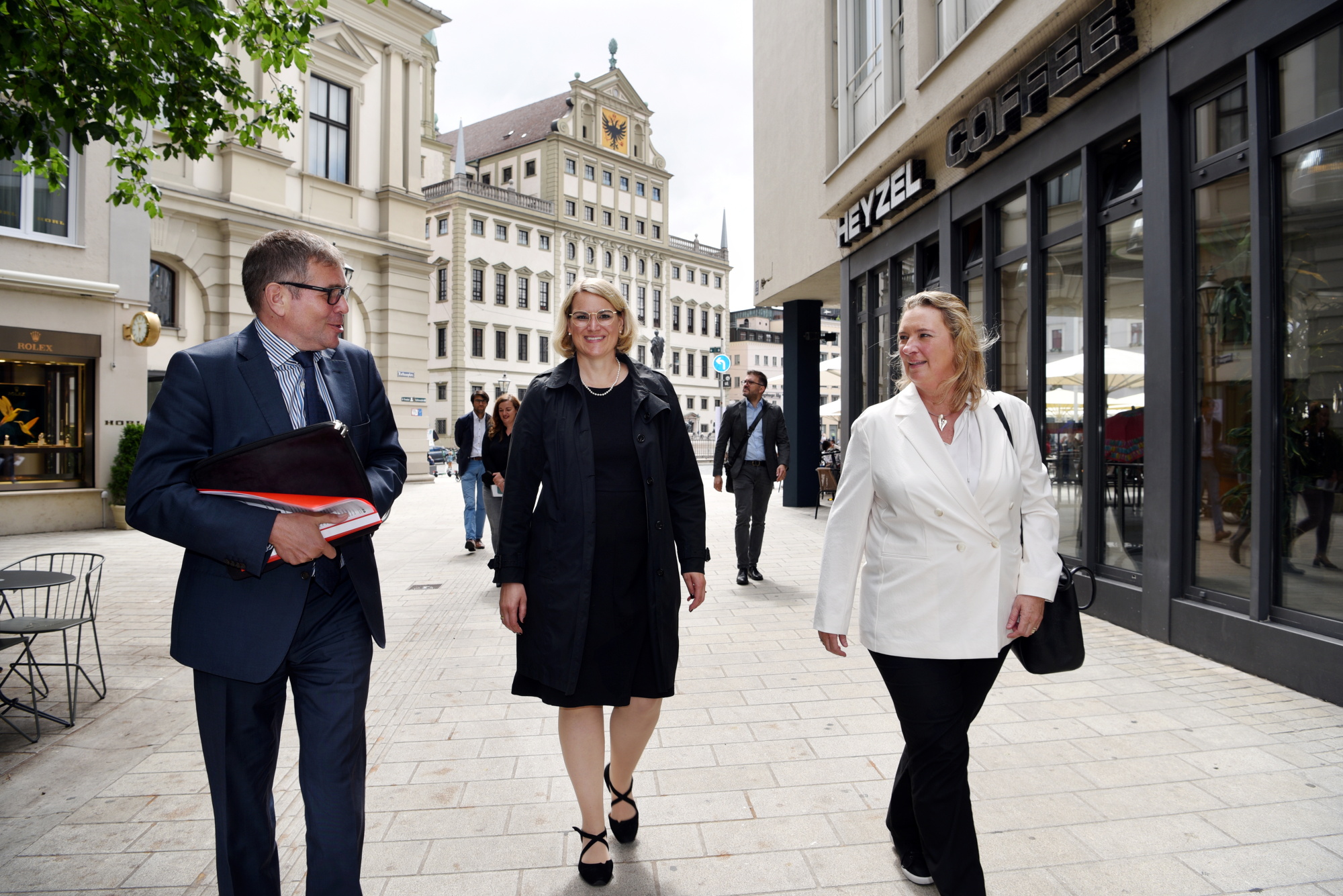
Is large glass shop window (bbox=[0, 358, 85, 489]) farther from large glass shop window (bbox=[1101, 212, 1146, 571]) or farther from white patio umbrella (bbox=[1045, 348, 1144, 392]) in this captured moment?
large glass shop window (bbox=[1101, 212, 1146, 571])

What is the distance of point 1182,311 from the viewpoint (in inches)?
237

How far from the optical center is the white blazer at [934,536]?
2.59 m

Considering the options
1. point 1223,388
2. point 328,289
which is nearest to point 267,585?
point 328,289

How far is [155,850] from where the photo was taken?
3107 mm

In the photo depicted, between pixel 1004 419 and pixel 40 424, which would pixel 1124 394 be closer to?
pixel 1004 419

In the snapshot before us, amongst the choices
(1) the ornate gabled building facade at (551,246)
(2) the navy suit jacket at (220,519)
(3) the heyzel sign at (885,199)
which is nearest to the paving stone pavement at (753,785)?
(2) the navy suit jacket at (220,519)

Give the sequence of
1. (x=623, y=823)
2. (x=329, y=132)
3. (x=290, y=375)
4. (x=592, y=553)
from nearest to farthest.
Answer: (x=290, y=375), (x=592, y=553), (x=623, y=823), (x=329, y=132)

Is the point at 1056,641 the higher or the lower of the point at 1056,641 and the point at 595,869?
the higher

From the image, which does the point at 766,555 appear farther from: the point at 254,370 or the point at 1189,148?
the point at 254,370

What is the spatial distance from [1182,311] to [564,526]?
506cm

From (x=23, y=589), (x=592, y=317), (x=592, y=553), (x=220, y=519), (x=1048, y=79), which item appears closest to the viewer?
(x=220, y=519)

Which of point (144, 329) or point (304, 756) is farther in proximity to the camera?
point (144, 329)

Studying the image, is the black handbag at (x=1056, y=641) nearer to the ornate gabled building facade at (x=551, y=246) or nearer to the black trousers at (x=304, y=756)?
the black trousers at (x=304, y=756)

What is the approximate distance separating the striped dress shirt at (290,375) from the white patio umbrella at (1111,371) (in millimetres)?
6009
